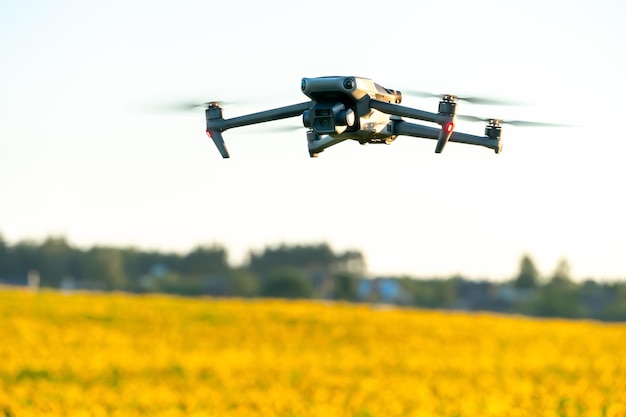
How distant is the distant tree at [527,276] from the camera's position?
9581 cm

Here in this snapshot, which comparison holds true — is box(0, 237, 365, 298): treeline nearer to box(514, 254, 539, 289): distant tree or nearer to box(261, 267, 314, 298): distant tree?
box(261, 267, 314, 298): distant tree

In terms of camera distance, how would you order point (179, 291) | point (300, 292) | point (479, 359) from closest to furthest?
point (479, 359), point (300, 292), point (179, 291)

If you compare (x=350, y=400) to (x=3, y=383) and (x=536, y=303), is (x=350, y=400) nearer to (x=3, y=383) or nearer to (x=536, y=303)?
(x=3, y=383)

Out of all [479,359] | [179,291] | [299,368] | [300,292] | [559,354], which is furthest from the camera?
[179,291]

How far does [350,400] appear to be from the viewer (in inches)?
819

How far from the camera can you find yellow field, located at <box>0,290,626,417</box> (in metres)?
19.5

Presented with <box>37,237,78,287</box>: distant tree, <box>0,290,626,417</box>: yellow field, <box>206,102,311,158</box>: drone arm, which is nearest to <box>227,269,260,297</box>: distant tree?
<box>37,237,78,287</box>: distant tree

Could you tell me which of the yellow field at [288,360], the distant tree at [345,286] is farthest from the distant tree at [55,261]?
the yellow field at [288,360]

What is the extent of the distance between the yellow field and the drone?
15014 mm

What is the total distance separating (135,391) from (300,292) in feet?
242

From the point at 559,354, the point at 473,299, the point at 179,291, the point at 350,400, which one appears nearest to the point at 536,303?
the point at 473,299

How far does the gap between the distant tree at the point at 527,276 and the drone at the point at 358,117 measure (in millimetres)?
94342

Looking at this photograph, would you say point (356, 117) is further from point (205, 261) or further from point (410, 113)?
point (205, 261)

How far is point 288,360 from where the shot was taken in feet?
99.0
